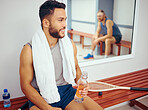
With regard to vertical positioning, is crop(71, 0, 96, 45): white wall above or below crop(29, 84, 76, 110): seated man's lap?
above

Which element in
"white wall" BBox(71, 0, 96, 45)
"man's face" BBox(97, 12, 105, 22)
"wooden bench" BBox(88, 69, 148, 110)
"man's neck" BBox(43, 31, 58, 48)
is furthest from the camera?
"man's face" BBox(97, 12, 105, 22)

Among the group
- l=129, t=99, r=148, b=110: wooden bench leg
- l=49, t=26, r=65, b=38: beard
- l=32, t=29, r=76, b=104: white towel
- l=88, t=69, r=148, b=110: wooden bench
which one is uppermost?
l=49, t=26, r=65, b=38: beard

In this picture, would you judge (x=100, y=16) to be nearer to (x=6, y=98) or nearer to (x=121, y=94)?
(x=121, y=94)

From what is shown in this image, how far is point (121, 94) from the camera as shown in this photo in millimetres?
2088

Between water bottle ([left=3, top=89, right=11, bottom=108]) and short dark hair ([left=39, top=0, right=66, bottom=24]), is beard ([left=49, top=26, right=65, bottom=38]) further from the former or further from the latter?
water bottle ([left=3, top=89, right=11, bottom=108])

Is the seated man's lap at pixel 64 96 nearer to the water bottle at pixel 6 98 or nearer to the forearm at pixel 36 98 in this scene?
the forearm at pixel 36 98

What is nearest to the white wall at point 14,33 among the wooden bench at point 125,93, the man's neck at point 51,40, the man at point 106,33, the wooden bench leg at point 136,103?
the man's neck at point 51,40

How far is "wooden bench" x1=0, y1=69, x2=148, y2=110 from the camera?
189 centimetres

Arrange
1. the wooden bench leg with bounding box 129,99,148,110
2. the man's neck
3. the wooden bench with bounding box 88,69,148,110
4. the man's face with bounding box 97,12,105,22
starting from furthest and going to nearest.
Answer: the man's face with bounding box 97,12,105,22 → the wooden bench leg with bounding box 129,99,148,110 → the wooden bench with bounding box 88,69,148,110 → the man's neck

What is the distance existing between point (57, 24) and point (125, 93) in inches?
50.4

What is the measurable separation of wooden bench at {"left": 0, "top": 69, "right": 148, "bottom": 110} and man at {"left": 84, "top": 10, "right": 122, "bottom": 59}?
0.48m

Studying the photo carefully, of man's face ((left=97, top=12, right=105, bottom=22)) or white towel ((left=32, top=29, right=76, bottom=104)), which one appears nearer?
white towel ((left=32, top=29, right=76, bottom=104))

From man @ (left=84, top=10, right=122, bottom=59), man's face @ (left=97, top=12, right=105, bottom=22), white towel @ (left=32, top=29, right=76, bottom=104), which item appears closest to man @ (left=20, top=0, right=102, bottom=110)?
white towel @ (left=32, top=29, right=76, bottom=104)

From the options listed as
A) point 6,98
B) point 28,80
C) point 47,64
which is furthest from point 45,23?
point 6,98
